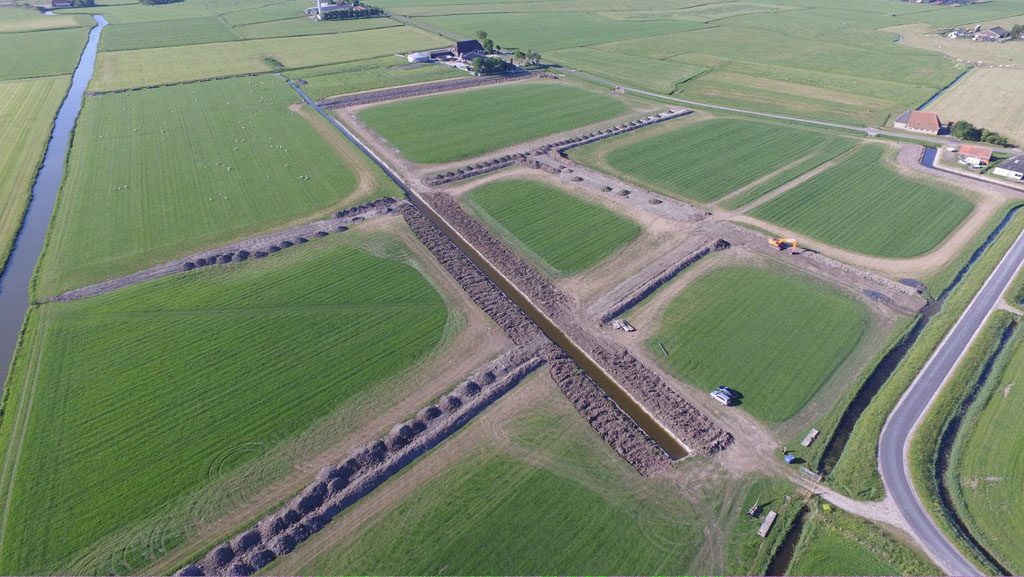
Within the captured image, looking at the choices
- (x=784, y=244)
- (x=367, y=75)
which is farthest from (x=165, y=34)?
(x=784, y=244)

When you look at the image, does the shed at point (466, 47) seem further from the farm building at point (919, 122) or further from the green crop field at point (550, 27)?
the farm building at point (919, 122)

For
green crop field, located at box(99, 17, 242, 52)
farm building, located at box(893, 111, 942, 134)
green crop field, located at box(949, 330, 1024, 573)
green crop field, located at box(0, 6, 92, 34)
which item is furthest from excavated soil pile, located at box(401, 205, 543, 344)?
green crop field, located at box(0, 6, 92, 34)

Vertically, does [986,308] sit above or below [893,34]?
below

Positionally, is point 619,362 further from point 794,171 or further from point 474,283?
point 794,171

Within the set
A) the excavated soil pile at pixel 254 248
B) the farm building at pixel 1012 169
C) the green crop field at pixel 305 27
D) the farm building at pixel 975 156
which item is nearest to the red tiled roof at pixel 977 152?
the farm building at pixel 975 156

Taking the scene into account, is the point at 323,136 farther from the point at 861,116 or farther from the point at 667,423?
the point at 861,116

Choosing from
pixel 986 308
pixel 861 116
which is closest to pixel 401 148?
pixel 986 308
